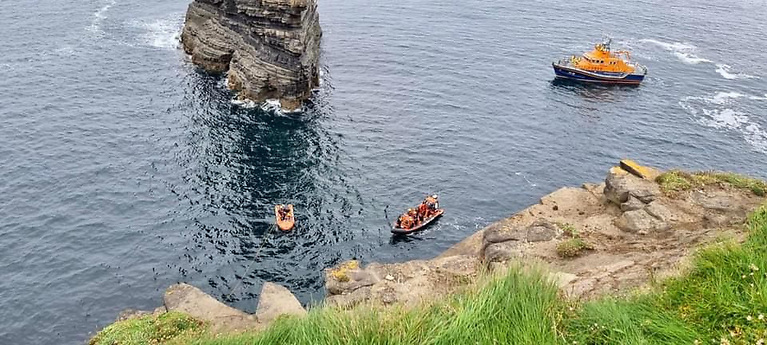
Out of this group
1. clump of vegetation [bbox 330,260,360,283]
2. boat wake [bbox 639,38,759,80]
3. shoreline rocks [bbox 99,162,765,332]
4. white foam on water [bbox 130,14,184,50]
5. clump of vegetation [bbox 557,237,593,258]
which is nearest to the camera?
shoreline rocks [bbox 99,162,765,332]

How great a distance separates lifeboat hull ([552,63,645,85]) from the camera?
7929 cm

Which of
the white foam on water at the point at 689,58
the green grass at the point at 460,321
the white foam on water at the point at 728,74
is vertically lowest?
the white foam on water at the point at 728,74

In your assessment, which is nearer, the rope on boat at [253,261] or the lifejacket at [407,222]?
the rope on boat at [253,261]

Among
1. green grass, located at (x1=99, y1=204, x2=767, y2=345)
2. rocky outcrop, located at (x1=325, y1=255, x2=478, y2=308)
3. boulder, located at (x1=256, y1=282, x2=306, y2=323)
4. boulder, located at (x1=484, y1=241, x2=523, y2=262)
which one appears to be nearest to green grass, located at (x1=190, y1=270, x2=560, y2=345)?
green grass, located at (x1=99, y1=204, x2=767, y2=345)

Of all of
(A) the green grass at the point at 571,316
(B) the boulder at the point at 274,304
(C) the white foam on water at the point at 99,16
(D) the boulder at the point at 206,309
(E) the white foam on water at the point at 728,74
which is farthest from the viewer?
(C) the white foam on water at the point at 99,16

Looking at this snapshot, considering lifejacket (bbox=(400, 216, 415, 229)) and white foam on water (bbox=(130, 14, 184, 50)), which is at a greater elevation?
white foam on water (bbox=(130, 14, 184, 50))

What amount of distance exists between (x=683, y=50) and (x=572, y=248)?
74.6m

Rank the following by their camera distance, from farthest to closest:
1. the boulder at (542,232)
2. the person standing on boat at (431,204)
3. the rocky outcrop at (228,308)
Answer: the person standing on boat at (431,204), the boulder at (542,232), the rocky outcrop at (228,308)

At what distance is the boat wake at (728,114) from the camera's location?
67.3 metres

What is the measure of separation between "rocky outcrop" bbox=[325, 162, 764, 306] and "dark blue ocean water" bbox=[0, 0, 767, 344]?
11.7m

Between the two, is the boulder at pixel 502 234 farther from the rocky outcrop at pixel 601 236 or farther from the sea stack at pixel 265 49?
the sea stack at pixel 265 49

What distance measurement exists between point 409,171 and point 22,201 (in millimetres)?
32546

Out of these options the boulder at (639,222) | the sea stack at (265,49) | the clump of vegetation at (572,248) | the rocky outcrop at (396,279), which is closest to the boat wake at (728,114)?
the boulder at (639,222)

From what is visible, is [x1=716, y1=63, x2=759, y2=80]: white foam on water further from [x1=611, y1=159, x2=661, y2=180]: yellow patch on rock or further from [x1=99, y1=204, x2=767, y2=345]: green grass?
[x1=99, y1=204, x2=767, y2=345]: green grass
